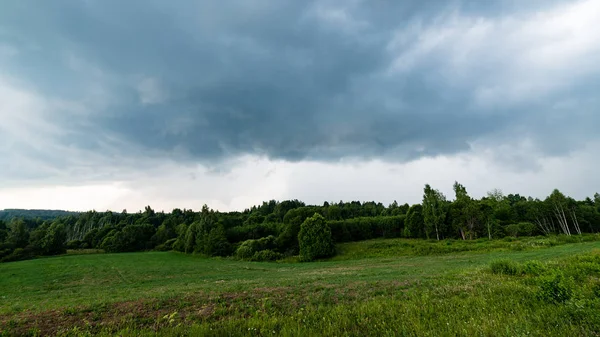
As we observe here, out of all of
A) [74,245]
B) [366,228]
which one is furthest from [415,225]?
[74,245]

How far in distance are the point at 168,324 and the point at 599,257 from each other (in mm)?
22488

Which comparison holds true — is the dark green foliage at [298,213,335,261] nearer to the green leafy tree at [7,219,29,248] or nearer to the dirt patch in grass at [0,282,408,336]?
the dirt patch in grass at [0,282,408,336]

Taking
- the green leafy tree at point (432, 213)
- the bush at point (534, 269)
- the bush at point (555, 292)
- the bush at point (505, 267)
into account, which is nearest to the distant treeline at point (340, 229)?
the green leafy tree at point (432, 213)

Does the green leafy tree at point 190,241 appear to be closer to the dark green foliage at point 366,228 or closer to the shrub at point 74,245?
the dark green foliage at point 366,228

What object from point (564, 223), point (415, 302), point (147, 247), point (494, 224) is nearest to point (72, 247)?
point (147, 247)

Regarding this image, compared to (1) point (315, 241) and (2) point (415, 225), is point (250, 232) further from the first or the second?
(2) point (415, 225)

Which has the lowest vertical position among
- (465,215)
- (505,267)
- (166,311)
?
(166,311)

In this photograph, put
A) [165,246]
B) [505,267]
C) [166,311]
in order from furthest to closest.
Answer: [165,246]
[505,267]
[166,311]

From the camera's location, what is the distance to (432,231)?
236 ft

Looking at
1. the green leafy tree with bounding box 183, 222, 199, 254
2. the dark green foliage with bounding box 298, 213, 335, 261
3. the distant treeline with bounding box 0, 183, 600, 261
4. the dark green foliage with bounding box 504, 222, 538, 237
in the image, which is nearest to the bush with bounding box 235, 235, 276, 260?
the distant treeline with bounding box 0, 183, 600, 261

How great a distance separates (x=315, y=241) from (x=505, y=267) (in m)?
47.0

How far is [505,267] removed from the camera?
13.6m

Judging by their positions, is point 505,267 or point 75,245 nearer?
point 505,267

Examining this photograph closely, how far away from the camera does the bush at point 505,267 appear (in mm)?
13045
